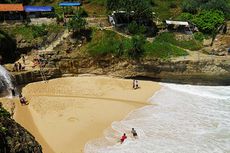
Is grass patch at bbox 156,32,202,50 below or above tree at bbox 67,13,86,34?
below

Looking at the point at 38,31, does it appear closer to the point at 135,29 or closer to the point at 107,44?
the point at 107,44

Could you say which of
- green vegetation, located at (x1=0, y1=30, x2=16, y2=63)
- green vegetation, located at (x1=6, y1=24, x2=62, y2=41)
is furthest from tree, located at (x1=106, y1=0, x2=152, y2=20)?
green vegetation, located at (x1=0, y1=30, x2=16, y2=63)

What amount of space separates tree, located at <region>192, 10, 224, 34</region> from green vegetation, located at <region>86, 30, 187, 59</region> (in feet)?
36.1

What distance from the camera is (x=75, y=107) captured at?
42.5m

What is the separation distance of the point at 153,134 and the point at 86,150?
23.3 feet

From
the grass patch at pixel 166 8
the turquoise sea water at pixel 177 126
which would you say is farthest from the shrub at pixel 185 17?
the turquoise sea water at pixel 177 126

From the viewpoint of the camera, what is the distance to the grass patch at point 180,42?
2416 inches

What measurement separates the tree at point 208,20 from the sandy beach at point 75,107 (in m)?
20.3

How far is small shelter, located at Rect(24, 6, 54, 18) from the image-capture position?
65938mm

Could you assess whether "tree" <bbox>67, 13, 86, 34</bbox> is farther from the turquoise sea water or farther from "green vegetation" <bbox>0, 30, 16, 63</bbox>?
the turquoise sea water

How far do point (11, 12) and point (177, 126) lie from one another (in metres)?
39.6

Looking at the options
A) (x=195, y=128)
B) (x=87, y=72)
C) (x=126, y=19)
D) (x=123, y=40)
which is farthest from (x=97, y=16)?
(x=195, y=128)

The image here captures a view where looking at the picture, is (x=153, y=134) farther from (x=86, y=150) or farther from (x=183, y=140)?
(x=86, y=150)

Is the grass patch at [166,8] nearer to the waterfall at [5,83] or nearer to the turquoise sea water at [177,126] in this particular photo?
the turquoise sea water at [177,126]
